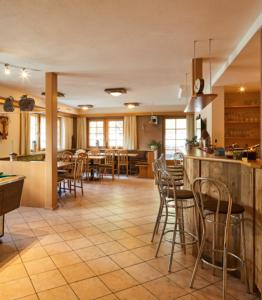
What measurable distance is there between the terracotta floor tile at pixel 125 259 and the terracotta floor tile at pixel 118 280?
159mm

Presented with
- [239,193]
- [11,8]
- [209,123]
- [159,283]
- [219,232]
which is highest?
[11,8]

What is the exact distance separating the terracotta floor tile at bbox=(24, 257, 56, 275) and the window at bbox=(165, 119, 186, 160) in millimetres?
7119

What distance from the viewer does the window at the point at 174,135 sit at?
9.42m

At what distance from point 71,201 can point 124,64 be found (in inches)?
117

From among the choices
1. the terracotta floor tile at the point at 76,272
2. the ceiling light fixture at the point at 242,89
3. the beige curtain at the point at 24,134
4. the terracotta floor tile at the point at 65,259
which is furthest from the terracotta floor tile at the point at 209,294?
the beige curtain at the point at 24,134

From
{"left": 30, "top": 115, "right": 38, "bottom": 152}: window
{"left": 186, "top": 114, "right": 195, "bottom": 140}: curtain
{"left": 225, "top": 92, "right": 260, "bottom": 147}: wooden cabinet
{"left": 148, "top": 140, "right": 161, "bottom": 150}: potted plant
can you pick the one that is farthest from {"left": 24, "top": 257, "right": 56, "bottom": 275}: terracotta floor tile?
{"left": 186, "top": 114, "right": 195, "bottom": 140}: curtain

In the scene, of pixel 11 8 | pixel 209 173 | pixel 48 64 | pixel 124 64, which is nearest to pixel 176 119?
pixel 124 64

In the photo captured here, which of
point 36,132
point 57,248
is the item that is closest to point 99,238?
point 57,248

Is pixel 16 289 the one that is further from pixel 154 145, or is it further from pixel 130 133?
pixel 130 133

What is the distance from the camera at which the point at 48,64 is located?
424 cm

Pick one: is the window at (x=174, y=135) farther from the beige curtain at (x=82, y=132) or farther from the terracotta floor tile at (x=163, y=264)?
the terracotta floor tile at (x=163, y=264)

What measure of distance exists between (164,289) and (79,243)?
1355 mm

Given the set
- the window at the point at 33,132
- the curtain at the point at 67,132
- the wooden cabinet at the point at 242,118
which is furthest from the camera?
the curtain at the point at 67,132

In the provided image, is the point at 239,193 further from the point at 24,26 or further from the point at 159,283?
the point at 24,26
